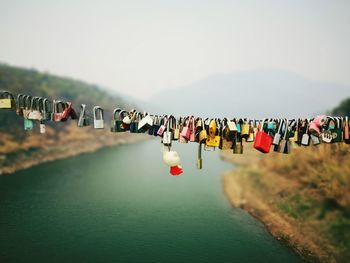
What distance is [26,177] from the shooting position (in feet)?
92.2

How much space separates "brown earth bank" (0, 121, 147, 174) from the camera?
32.7 m

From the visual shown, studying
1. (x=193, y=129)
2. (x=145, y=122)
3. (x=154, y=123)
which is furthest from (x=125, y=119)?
(x=193, y=129)

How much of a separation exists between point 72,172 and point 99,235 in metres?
16.4

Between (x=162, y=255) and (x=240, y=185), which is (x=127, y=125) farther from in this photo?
(x=240, y=185)

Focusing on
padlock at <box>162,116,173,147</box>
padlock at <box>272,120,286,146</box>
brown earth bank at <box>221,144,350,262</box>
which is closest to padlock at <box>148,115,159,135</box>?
padlock at <box>162,116,173,147</box>

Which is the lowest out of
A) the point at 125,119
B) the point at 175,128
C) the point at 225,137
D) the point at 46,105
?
the point at 225,137

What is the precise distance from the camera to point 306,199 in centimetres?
1986

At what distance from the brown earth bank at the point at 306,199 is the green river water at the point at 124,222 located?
108 centimetres

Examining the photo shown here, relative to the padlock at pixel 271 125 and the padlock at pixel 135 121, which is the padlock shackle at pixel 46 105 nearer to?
the padlock at pixel 135 121

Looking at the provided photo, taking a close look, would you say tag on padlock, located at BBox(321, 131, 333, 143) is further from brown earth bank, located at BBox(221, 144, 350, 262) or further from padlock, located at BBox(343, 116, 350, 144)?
brown earth bank, located at BBox(221, 144, 350, 262)

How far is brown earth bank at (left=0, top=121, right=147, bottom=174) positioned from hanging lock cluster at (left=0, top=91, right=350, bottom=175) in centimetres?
2264

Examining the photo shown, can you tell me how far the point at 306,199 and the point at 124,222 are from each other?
11.5 m

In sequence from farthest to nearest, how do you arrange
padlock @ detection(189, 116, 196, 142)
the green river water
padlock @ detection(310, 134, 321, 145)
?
the green river water → padlock @ detection(189, 116, 196, 142) → padlock @ detection(310, 134, 321, 145)

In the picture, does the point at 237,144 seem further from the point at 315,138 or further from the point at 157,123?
the point at 157,123
